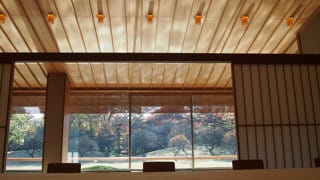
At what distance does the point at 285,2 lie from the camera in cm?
450

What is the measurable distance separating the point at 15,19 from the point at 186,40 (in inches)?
107

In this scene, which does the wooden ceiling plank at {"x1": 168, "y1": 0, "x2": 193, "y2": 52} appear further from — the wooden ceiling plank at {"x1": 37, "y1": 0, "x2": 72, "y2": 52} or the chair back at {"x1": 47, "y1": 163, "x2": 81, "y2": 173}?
the chair back at {"x1": 47, "y1": 163, "x2": 81, "y2": 173}

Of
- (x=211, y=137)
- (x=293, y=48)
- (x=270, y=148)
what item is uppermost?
(x=293, y=48)

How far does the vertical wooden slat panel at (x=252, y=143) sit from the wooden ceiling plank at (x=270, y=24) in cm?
197

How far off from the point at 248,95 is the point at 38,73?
4.49 meters

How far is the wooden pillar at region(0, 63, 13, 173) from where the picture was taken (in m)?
3.53

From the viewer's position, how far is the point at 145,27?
16.9 feet

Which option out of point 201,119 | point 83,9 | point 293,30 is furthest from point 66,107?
point 293,30

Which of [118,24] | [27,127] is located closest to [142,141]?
[27,127]

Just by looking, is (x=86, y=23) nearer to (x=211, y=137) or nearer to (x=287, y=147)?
(x=287, y=147)

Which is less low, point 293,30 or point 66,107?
point 293,30

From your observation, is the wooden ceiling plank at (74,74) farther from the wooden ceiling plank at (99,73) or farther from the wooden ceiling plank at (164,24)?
the wooden ceiling plank at (164,24)

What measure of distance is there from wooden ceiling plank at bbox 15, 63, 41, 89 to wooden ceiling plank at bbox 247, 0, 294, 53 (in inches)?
170

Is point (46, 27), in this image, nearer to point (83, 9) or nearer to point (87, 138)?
point (83, 9)
